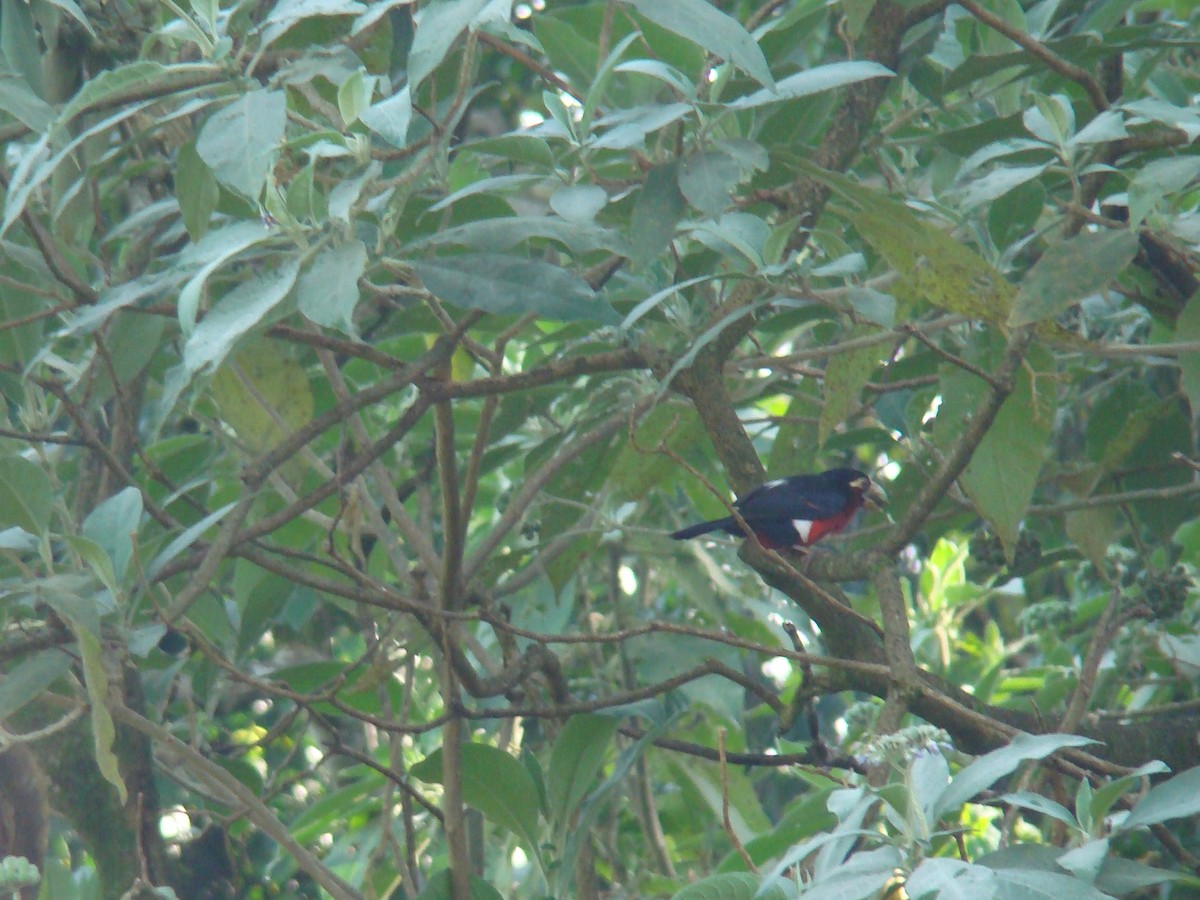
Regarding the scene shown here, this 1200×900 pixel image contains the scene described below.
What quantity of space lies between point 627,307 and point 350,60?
27.7 inches

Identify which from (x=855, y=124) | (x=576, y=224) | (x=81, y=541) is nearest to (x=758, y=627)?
(x=855, y=124)

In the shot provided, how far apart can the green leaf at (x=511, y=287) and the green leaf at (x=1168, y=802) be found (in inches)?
38.7

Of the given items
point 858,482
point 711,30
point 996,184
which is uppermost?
point 711,30

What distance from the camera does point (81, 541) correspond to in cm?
201

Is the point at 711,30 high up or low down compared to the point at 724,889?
up

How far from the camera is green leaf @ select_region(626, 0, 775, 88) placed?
1746 mm

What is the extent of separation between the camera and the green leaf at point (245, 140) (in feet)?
5.74

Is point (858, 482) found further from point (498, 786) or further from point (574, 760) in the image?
point (498, 786)

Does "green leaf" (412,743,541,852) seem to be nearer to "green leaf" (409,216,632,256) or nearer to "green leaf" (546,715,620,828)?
"green leaf" (546,715,620,828)

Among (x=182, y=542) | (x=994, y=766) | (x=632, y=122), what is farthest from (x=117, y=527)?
(x=994, y=766)

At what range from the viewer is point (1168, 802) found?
158cm

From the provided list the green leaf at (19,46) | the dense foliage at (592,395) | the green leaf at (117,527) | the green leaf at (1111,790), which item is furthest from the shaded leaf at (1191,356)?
the green leaf at (19,46)

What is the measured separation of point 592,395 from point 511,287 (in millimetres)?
901

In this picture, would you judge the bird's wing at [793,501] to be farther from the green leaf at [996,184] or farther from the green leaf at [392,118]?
the green leaf at [392,118]
